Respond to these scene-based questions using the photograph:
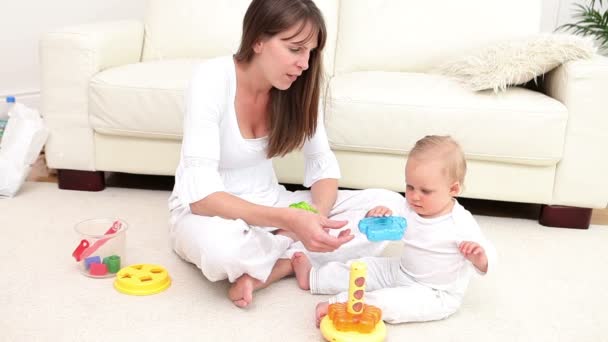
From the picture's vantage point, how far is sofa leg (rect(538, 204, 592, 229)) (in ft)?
7.06

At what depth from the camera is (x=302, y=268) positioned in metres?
1.65

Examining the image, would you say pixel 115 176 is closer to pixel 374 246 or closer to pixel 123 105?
pixel 123 105

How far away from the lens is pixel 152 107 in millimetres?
2152

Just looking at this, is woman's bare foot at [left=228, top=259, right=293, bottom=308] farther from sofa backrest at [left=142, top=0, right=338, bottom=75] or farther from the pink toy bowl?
sofa backrest at [left=142, top=0, right=338, bottom=75]

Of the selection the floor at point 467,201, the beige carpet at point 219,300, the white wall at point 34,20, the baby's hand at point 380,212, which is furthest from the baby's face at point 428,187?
the white wall at point 34,20

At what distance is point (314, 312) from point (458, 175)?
1.55ft

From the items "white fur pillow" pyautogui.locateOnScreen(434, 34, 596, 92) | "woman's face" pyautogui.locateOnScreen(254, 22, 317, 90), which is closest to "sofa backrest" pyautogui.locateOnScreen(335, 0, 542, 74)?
"white fur pillow" pyautogui.locateOnScreen(434, 34, 596, 92)

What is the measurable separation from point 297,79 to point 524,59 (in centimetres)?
91

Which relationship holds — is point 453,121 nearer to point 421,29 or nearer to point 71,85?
point 421,29

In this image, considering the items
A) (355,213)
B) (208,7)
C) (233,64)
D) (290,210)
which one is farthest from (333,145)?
(208,7)

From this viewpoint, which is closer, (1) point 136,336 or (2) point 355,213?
(1) point 136,336

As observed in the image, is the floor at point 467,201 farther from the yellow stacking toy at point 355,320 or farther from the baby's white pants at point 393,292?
the yellow stacking toy at point 355,320

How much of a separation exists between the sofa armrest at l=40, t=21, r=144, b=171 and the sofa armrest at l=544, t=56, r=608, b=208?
162 cm

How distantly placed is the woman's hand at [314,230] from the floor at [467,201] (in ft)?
3.53
